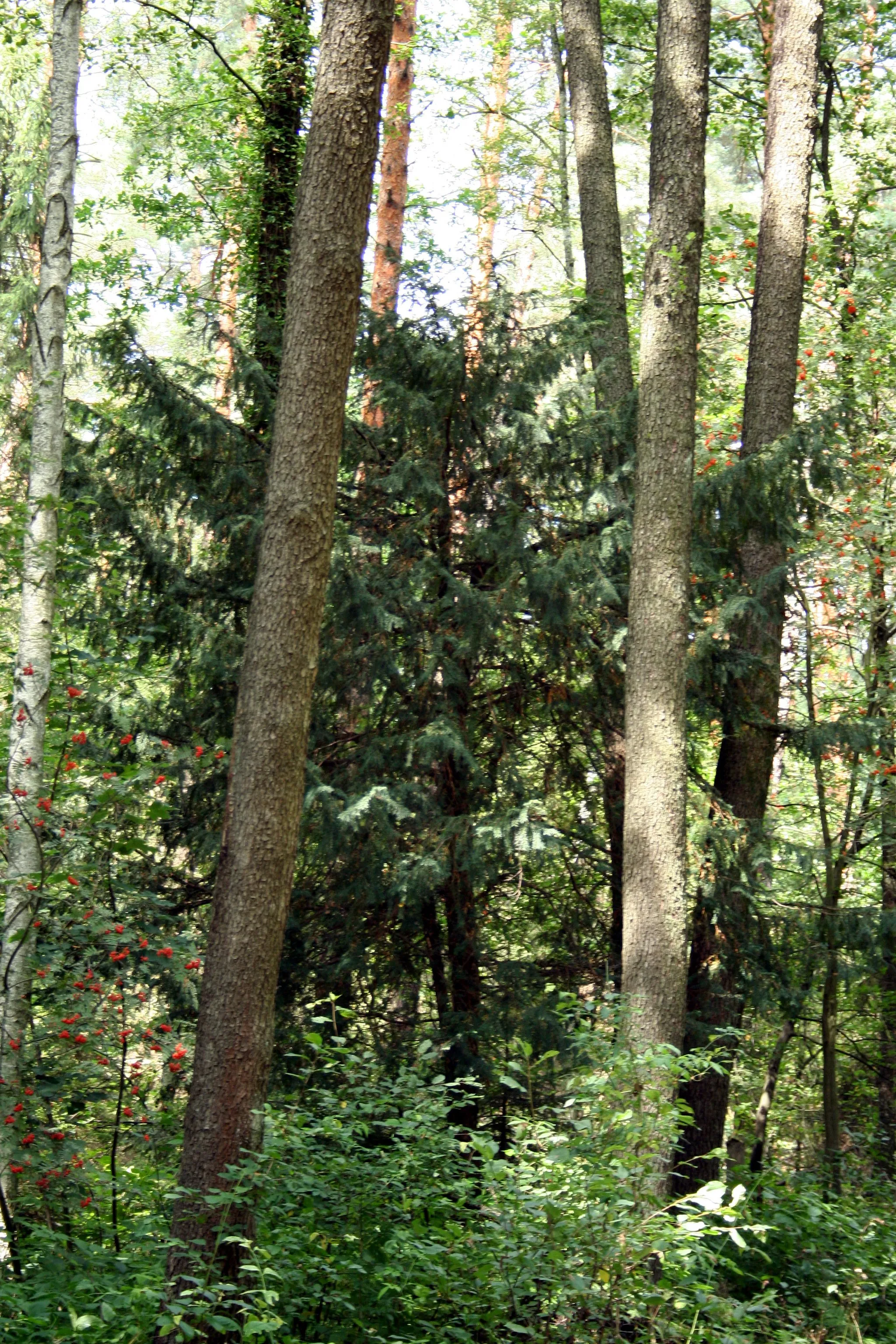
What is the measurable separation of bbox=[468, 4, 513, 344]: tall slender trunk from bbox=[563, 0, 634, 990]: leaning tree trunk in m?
6.00

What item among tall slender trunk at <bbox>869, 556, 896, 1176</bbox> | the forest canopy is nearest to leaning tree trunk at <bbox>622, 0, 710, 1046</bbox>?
the forest canopy

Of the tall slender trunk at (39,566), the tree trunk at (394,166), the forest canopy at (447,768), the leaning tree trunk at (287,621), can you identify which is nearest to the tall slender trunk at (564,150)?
the tree trunk at (394,166)

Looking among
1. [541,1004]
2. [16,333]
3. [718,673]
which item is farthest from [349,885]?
[16,333]

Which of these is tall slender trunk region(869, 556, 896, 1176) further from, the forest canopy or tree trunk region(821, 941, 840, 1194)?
tree trunk region(821, 941, 840, 1194)

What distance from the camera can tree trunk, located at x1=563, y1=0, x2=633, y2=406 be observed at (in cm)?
908

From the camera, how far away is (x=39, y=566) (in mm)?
5906

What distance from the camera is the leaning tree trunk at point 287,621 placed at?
4.74 metres

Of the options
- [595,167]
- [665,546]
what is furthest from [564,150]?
[665,546]

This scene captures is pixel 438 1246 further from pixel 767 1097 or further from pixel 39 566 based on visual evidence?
pixel 767 1097

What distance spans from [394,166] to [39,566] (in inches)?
372

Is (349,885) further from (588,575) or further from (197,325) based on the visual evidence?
(197,325)

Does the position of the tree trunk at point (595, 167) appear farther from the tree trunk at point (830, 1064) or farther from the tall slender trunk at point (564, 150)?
the tall slender trunk at point (564, 150)

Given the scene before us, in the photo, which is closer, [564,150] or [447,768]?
[447,768]

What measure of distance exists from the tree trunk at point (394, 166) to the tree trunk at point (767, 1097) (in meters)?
8.25
